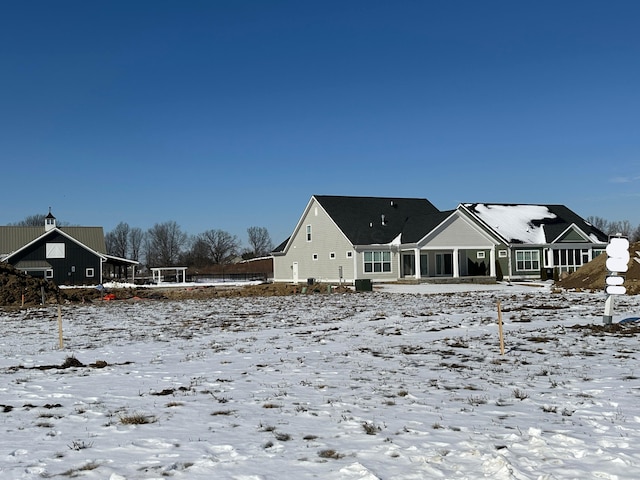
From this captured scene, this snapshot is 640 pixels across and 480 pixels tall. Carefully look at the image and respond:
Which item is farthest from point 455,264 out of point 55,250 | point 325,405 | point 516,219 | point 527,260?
point 325,405

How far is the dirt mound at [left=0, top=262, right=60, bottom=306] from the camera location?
28819 millimetres

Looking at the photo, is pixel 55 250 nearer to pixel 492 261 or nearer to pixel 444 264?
pixel 444 264

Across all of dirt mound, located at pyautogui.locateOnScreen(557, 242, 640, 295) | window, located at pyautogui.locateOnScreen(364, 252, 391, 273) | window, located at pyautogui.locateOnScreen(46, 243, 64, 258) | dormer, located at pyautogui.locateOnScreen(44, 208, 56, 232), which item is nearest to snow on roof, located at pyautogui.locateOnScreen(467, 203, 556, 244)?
window, located at pyautogui.locateOnScreen(364, 252, 391, 273)

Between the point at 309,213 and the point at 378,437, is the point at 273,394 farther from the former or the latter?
the point at 309,213

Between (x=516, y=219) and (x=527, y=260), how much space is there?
4585 mm

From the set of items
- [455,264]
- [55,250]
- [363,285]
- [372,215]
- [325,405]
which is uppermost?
[372,215]

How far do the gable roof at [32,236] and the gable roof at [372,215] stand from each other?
27.3 meters

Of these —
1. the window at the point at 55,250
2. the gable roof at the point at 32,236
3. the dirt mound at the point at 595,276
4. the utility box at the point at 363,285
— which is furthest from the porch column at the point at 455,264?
the gable roof at the point at 32,236

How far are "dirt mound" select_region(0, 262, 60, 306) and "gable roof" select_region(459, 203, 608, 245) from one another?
30811 mm

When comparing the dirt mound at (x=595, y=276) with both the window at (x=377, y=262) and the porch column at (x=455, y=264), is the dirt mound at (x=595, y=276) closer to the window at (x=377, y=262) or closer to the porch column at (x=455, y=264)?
the porch column at (x=455, y=264)

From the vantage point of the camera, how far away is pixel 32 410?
24.4ft

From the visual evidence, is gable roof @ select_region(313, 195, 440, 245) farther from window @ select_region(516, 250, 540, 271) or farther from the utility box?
the utility box

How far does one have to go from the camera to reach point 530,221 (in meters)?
51.2

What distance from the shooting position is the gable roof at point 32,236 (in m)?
61.2
